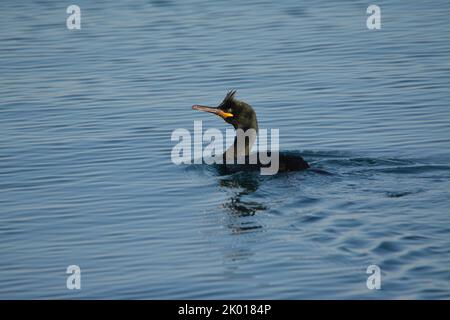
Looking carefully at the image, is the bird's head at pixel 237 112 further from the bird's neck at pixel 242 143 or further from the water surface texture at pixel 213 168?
the water surface texture at pixel 213 168

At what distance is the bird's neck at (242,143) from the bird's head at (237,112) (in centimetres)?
5

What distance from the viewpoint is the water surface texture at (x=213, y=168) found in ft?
30.5

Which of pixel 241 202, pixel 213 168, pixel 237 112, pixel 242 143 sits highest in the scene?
pixel 237 112

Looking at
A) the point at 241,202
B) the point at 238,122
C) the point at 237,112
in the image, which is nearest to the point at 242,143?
the point at 238,122

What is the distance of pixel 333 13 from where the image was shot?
21984mm

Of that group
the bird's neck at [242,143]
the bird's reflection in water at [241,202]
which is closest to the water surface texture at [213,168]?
the bird's reflection in water at [241,202]

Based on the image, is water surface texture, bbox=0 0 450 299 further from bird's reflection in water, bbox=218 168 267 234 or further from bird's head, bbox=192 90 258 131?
bird's head, bbox=192 90 258 131

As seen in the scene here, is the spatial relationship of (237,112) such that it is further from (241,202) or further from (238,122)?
(241,202)

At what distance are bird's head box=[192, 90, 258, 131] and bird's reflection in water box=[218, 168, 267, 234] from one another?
0.82 metres

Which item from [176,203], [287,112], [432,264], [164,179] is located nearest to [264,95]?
[287,112]

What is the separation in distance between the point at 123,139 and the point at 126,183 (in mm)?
2197

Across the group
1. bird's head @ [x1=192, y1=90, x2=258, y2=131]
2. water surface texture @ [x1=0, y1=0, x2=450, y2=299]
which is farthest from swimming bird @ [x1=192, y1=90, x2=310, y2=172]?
water surface texture @ [x1=0, y1=0, x2=450, y2=299]

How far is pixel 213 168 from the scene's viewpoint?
1308 centimetres

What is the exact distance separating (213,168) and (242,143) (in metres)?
0.52
